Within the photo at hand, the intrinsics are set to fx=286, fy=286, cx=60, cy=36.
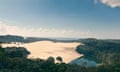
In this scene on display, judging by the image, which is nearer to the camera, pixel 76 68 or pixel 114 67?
pixel 76 68

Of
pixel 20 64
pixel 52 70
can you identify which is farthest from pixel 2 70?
pixel 52 70

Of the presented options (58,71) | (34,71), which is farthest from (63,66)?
(34,71)

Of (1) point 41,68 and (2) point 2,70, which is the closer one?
(2) point 2,70

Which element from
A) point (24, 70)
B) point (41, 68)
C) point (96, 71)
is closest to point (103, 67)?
point (96, 71)

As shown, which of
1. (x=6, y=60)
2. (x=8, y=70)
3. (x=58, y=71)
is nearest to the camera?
(x=8, y=70)

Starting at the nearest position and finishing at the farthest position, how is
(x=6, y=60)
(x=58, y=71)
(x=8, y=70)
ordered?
(x=8, y=70) → (x=58, y=71) → (x=6, y=60)

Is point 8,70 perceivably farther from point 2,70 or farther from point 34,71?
point 34,71

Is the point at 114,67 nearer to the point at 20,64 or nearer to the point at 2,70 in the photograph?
the point at 20,64
